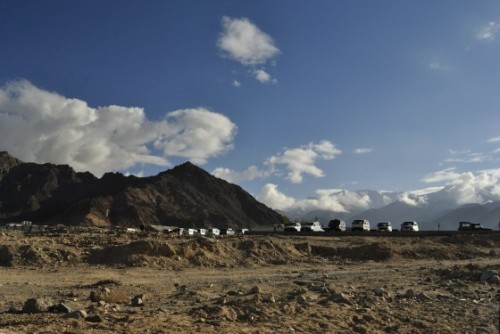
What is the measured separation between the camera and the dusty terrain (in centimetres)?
1130

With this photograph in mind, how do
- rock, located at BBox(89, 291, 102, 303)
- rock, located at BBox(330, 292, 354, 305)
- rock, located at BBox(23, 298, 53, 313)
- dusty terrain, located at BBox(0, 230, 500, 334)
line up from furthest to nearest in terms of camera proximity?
rock, located at BBox(89, 291, 102, 303) < rock, located at BBox(330, 292, 354, 305) < rock, located at BBox(23, 298, 53, 313) < dusty terrain, located at BBox(0, 230, 500, 334)

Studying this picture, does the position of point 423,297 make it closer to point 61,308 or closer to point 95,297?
point 95,297

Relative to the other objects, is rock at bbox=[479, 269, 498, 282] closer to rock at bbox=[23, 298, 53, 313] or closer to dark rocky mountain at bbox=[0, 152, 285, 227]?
rock at bbox=[23, 298, 53, 313]

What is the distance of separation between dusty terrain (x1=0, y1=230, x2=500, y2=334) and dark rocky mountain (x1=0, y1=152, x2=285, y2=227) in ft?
378

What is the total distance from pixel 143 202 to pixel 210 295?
146737 mm

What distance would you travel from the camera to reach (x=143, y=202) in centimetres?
15900

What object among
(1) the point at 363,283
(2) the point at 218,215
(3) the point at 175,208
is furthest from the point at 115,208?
(1) the point at 363,283

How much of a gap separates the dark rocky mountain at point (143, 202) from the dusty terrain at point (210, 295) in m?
115

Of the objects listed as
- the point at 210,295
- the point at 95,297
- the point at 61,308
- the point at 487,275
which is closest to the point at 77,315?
the point at 61,308

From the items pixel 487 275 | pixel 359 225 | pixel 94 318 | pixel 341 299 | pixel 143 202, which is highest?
pixel 143 202

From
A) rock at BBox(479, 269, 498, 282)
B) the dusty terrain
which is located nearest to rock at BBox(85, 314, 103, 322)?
the dusty terrain

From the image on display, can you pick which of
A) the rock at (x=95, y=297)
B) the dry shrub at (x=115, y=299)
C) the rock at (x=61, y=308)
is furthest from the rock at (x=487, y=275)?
the rock at (x=61, y=308)

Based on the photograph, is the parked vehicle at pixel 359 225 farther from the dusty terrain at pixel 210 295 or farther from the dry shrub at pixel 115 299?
the dry shrub at pixel 115 299

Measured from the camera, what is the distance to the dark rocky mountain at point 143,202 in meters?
151
